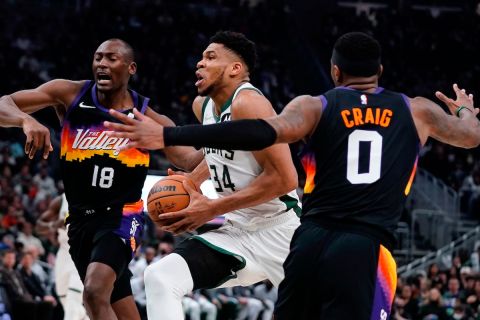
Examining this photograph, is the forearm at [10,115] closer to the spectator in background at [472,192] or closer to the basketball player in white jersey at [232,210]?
the basketball player in white jersey at [232,210]

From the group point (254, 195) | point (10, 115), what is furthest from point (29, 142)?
point (254, 195)

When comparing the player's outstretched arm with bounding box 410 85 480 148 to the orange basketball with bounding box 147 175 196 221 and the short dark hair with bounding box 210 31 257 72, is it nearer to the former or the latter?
the orange basketball with bounding box 147 175 196 221

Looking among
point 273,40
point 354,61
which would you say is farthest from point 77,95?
point 273,40

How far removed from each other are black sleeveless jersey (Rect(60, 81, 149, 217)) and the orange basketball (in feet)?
3.56

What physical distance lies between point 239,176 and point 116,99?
1.59 metres

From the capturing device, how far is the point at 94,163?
747cm

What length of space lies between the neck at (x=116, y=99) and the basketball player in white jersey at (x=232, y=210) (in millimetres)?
904

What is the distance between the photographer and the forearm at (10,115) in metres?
6.78

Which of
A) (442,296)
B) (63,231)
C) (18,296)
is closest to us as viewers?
(63,231)

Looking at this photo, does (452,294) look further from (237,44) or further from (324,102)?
(324,102)

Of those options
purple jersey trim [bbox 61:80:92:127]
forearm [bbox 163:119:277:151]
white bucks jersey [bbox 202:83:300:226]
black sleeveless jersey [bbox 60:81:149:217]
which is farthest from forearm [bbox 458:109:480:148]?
purple jersey trim [bbox 61:80:92:127]

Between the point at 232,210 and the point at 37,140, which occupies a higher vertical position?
the point at 37,140

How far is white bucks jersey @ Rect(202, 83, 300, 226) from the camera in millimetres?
6625

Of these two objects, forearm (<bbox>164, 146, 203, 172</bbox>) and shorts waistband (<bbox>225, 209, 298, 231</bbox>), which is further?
forearm (<bbox>164, 146, 203, 172</bbox>)
